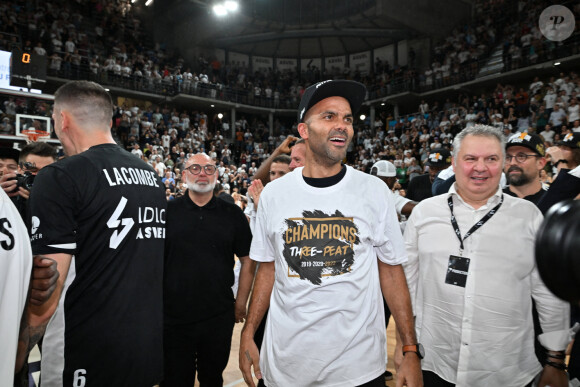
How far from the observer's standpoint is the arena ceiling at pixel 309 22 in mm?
24531

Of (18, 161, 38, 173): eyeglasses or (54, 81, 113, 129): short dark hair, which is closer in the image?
(54, 81, 113, 129): short dark hair

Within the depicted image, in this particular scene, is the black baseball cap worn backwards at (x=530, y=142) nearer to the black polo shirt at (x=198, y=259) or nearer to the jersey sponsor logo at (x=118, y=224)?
the black polo shirt at (x=198, y=259)

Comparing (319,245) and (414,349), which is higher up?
(319,245)

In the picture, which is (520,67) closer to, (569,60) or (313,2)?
(569,60)

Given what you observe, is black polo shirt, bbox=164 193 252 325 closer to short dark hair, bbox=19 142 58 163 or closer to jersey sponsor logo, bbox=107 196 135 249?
jersey sponsor logo, bbox=107 196 135 249

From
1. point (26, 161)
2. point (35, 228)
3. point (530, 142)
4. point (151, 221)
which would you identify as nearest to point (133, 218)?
point (151, 221)

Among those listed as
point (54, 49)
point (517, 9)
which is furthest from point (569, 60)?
point (54, 49)

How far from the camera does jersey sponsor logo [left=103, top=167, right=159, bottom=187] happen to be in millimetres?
1876

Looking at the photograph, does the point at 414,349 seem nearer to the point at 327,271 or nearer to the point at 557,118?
the point at 327,271

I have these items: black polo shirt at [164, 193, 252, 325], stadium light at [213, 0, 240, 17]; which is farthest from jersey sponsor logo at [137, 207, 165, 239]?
stadium light at [213, 0, 240, 17]

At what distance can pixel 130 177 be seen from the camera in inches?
77.3

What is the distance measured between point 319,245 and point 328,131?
0.60 metres

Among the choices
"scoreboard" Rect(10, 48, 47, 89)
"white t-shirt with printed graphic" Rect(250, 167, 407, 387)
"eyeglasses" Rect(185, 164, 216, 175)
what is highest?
"scoreboard" Rect(10, 48, 47, 89)

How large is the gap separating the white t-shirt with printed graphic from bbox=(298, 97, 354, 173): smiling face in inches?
5.2
